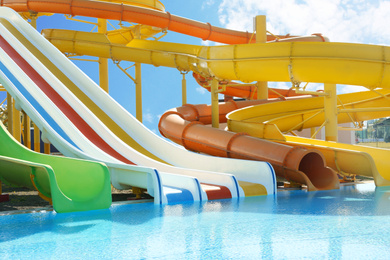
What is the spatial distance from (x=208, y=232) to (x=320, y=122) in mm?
8747

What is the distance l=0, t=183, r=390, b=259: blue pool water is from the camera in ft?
10.6

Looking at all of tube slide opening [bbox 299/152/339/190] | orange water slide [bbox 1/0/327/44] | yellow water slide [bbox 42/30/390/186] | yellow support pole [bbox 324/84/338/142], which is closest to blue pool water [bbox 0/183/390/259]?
tube slide opening [bbox 299/152/339/190]

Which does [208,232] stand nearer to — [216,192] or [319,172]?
[216,192]

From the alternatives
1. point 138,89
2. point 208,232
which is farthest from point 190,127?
point 208,232

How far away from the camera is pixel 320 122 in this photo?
39.8ft

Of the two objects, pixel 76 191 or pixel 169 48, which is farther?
pixel 169 48

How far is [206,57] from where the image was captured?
9953mm

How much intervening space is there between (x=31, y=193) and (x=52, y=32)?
6.89 meters

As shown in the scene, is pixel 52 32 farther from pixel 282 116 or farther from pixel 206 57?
pixel 282 116

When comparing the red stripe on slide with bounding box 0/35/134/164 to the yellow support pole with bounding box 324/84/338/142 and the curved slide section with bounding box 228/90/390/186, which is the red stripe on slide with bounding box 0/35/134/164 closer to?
the curved slide section with bounding box 228/90/390/186

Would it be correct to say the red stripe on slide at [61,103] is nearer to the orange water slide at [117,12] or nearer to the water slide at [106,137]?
the water slide at [106,137]

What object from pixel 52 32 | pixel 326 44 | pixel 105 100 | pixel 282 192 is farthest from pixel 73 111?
pixel 52 32

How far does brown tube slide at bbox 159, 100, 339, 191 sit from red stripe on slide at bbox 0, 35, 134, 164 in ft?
6.94

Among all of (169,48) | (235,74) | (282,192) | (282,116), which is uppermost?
(169,48)
